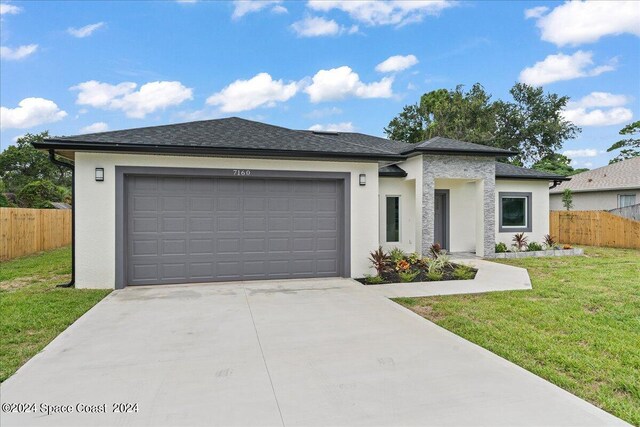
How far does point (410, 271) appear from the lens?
29.6ft

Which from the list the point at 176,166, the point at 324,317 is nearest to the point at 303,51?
the point at 176,166

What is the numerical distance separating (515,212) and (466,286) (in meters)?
7.70

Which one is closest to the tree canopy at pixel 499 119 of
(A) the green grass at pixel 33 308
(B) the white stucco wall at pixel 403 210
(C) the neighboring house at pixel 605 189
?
(C) the neighboring house at pixel 605 189

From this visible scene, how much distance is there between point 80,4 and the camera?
1115cm

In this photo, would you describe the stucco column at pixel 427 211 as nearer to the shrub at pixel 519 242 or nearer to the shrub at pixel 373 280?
the shrub at pixel 373 280

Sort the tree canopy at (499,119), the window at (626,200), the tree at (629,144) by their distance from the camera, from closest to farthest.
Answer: the window at (626,200) → the tree canopy at (499,119) → the tree at (629,144)

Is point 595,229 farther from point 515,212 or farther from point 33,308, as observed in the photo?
point 33,308

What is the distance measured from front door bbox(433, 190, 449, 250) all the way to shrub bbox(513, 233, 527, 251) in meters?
2.48

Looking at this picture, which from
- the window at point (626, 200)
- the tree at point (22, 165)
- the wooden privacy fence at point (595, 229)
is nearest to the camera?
the wooden privacy fence at point (595, 229)

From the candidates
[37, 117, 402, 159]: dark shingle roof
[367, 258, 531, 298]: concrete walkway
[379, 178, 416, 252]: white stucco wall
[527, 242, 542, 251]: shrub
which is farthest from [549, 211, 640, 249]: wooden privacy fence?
[37, 117, 402, 159]: dark shingle roof

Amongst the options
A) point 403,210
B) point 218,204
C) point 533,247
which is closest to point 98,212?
point 218,204

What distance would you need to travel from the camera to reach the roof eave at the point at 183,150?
284 inches

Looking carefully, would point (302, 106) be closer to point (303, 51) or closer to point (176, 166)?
point (303, 51)

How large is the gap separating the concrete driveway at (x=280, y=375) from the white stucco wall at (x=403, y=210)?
6541 mm
